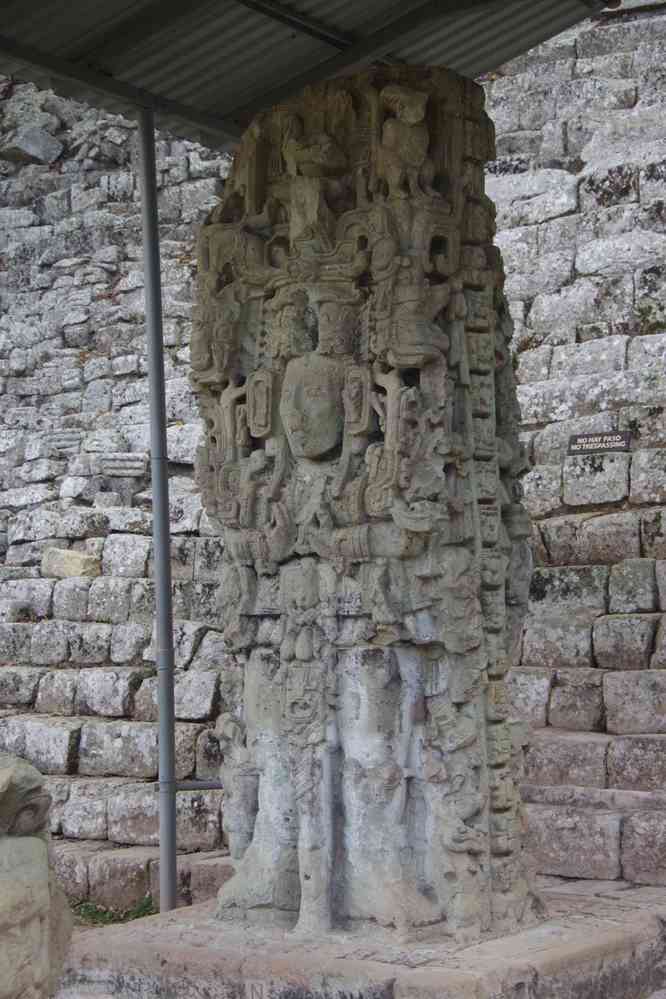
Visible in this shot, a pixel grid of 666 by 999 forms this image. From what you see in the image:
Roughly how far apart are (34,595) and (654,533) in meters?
5.01

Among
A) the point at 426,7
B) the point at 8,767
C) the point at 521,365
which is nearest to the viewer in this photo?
the point at 8,767

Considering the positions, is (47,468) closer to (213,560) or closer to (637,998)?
(213,560)

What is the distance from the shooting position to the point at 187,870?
29.5ft

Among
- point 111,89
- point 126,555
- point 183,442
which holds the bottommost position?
point 126,555

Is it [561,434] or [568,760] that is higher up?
[561,434]

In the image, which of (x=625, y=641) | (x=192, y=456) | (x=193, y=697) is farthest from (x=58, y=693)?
(x=625, y=641)

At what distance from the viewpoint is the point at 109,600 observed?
1177 centimetres

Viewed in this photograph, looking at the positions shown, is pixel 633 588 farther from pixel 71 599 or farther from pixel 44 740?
pixel 71 599

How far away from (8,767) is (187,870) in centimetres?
512

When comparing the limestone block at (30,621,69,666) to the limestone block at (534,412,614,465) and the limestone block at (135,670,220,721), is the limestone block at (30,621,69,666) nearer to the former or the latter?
the limestone block at (135,670,220,721)

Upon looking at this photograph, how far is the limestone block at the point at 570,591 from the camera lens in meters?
9.88

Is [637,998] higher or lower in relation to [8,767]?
lower

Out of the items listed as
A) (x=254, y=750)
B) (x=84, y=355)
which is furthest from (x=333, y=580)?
(x=84, y=355)

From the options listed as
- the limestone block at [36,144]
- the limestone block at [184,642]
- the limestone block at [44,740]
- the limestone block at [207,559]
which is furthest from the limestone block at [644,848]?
the limestone block at [36,144]
